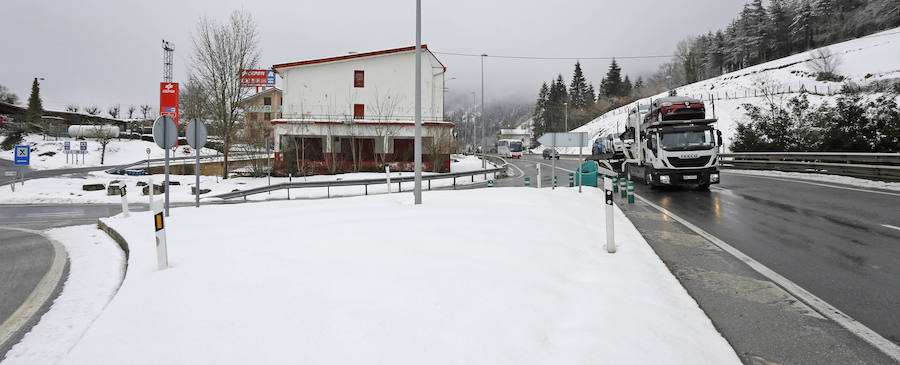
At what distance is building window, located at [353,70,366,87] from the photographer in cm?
3516

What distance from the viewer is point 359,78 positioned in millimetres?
35219

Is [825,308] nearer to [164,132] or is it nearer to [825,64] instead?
[164,132]

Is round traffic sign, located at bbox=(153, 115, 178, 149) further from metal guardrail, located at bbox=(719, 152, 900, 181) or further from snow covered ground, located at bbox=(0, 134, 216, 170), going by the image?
snow covered ground, located at bbox=(0, 134, 216, 170)

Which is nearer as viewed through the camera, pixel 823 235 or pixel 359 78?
pixel 823 235

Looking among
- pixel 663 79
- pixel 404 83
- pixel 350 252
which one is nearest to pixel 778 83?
pixel 663 79

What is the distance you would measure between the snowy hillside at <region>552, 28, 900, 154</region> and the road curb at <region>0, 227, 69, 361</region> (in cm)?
6053

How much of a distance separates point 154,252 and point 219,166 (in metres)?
37.7

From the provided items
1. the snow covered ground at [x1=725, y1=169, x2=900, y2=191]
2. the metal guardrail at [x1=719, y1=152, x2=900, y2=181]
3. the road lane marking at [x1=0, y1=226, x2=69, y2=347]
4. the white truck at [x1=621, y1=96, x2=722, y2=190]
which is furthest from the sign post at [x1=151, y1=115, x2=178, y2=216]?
the metal guardrail at [x1=719, y1=152, x2=900, y2=181]

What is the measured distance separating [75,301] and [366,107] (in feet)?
102

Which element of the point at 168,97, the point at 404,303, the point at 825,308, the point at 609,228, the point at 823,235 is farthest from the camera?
the point at 168,97

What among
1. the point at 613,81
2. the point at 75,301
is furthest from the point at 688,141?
the point at 613,81

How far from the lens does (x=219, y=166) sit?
39.8 metres

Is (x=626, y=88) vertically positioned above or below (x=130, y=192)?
above

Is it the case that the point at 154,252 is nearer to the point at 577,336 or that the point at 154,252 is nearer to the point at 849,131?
the point at 577,336
